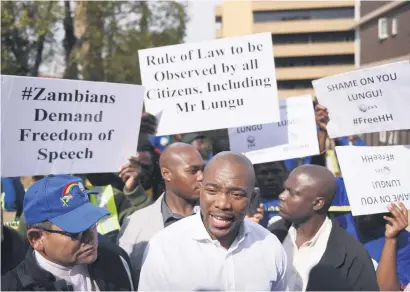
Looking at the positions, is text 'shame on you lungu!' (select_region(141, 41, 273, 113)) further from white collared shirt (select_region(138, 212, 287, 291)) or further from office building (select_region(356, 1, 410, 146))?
office building (select_region(356, 1, 410, 146))

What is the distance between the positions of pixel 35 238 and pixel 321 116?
2547 mm

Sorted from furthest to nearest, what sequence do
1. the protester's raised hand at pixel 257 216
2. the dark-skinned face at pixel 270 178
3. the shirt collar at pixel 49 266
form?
the dark-skinned face at pixel 270 178 → the protester's raised hand at pixel 257 216 → the shirt collar at pixel 49 266

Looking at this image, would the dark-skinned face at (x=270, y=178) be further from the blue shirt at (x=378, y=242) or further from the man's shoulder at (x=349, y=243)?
the man's shoulder at (x=349, y=243)

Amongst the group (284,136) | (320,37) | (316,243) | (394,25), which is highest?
(320,37)

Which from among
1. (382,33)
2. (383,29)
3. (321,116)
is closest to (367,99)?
(321,116)

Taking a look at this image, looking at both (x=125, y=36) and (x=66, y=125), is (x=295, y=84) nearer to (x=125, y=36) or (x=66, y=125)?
(x=125, y=36)

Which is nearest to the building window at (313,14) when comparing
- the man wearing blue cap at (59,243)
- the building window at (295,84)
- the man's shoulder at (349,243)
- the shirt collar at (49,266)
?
the building window at (295,84)

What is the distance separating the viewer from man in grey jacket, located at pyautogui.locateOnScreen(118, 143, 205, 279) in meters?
3.45

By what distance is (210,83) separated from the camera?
4.47 metres

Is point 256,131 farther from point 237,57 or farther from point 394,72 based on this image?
point 394,72

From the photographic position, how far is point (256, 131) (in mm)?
4727

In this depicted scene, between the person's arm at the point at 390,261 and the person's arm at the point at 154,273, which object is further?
the person's arm at the point at 390,261

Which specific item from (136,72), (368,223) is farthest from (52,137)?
(136,72)

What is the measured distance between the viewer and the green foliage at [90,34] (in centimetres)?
1384
